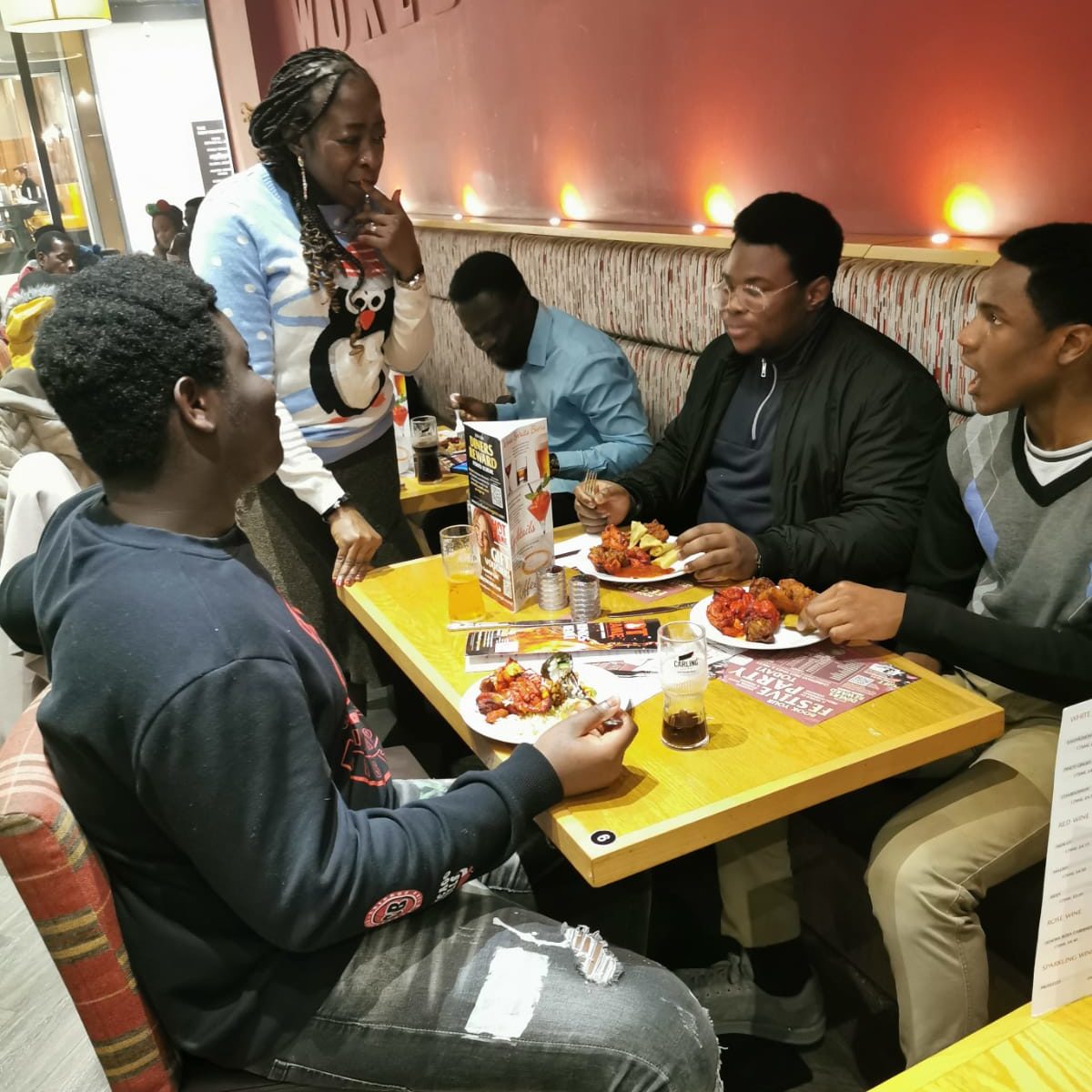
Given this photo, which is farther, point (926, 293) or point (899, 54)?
point (899, 54)

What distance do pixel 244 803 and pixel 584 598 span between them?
0.84m

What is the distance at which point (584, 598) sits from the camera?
5.61 ft

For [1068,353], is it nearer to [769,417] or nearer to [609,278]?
[769,417]

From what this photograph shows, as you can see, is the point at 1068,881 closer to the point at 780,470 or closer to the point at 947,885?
the point at 947,885

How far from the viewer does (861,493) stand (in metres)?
2.10

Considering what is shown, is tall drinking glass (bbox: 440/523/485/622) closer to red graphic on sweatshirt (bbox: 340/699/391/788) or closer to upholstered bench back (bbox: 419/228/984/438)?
red graphic on sweatshirt (bbox: 340/699/391/788)

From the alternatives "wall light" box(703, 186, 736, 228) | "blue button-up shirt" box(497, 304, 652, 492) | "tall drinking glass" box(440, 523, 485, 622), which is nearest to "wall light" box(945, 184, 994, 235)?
"wall light" box(703, 186, 736, 228)

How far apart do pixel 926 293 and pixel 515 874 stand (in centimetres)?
168

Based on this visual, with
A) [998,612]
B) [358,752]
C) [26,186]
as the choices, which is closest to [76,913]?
[358,752]

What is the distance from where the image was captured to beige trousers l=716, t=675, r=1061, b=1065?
4.81 feet

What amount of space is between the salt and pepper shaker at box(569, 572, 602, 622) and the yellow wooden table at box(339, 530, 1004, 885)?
9.2 inches

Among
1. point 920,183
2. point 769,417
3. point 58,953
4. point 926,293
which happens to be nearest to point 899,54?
point 920,183

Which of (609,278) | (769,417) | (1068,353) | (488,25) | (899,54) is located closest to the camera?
(1068,353)

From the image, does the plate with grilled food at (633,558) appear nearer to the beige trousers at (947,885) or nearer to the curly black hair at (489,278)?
the beige trousers at (947,885)
